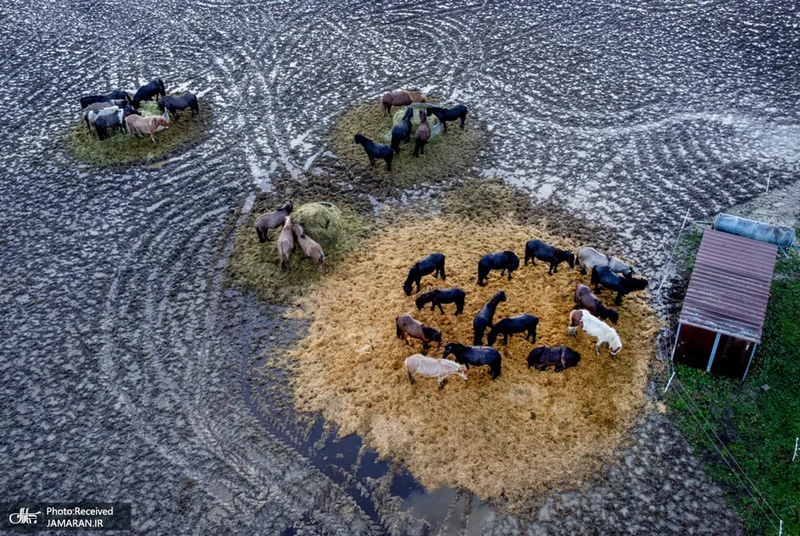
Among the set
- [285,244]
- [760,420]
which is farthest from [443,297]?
[760,420]

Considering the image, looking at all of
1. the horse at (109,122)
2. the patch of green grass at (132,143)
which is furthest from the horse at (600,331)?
the horse at (109,122)

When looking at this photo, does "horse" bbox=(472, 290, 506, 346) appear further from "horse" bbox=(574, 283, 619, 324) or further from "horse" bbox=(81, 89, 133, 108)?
"horse" bbox=(81, 89, 133, 108)

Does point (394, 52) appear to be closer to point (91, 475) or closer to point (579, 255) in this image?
point (579, 255)

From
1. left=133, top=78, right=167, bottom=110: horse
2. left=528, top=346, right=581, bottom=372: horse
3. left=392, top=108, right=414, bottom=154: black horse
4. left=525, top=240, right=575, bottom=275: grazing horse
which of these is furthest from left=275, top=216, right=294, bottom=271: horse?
left=133, top=78, right=167, bottom=110: horse

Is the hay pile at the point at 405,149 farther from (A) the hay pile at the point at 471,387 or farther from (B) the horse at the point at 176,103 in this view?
(B) the horse at the point at 176,103

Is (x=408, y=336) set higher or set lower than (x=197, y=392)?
higher

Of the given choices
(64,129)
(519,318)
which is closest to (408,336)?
(519,318)

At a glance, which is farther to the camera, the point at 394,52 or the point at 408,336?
the point at 394,52
